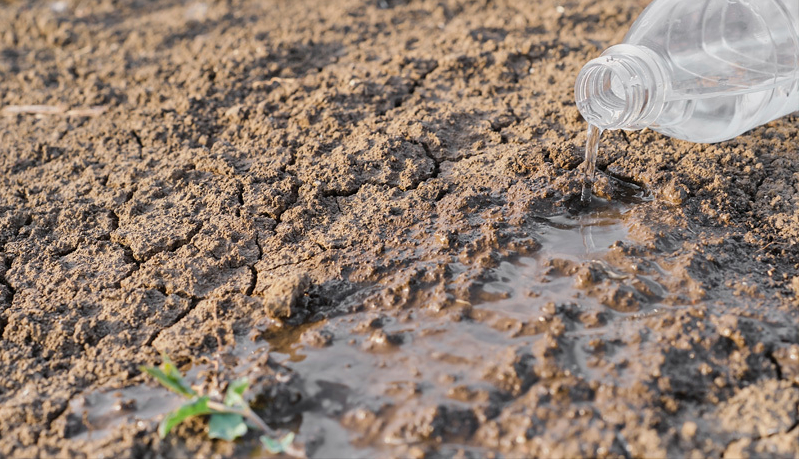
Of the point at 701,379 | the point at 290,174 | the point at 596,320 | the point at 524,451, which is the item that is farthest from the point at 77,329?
the point at 701,379

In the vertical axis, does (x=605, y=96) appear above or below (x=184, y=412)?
above

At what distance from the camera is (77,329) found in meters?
2.65

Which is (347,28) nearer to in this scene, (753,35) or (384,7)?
(384,7)

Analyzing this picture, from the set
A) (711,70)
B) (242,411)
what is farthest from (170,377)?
(711,70)

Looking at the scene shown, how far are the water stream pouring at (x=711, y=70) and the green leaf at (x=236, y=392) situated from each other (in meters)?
1.76

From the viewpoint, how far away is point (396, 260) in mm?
2834

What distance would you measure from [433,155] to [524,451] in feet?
5.71

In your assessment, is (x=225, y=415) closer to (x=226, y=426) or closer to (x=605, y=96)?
(x=226, y=426)

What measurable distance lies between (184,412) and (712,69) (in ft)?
8.88

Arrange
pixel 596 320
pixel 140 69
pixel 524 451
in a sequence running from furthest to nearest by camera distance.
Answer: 1. pixel 140 69
2. pixel 596 320
3. pixel 524 451

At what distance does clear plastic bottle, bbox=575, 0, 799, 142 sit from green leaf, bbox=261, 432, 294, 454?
1830mm

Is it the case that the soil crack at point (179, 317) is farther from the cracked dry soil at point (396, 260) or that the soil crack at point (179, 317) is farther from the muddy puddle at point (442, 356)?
the muddy puddle at point (442, 356)

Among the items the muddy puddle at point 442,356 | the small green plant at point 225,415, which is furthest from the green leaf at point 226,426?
the muddy puddle at point 442,356

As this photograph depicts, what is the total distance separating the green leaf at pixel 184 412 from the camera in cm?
211
